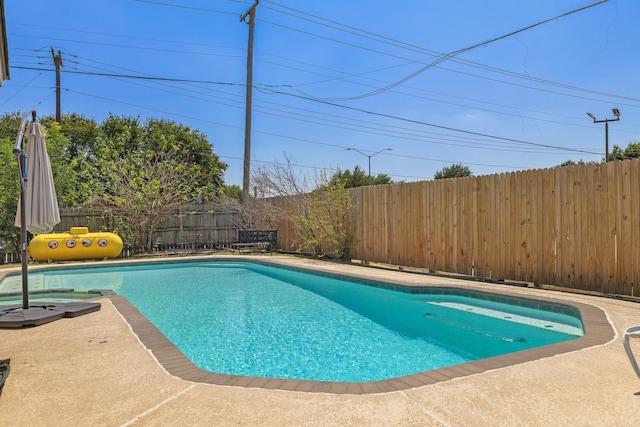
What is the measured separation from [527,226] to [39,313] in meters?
7.13

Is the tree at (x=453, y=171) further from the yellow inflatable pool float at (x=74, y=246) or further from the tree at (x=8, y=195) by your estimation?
the tree at (x=8, y=195)

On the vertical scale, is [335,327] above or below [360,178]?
below

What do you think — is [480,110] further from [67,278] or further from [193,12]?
[67,278]

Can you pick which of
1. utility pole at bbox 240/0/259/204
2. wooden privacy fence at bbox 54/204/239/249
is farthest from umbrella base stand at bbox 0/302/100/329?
utility pole at bbox 240/0/259/204

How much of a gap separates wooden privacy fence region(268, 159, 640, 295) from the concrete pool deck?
2.93 metres

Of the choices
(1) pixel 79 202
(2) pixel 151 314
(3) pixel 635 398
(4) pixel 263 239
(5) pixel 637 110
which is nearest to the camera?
(3) pixel 635 398

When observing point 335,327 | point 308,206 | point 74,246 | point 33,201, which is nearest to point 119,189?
point 74,246

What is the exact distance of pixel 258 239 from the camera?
14039 millimetres

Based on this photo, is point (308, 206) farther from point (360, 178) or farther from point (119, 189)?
point (360, 178)

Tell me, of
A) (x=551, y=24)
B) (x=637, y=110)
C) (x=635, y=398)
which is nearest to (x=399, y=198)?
(x=551, y=24)

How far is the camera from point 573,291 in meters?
6.38

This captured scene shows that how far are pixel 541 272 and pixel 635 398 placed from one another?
15.0 feet

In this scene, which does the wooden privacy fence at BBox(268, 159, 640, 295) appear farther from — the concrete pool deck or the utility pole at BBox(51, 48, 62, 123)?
the utility pole at BBox(51, 48, 62, 123)

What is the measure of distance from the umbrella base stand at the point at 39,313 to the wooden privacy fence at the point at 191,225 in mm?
9579
